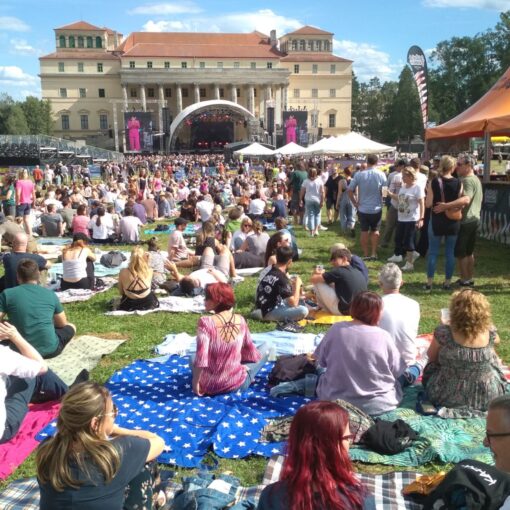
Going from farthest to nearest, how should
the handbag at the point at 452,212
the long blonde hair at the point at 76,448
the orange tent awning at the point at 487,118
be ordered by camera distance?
the orange tent awning at the point at 487,118 < the handbag at the point at 452,212 < the long blonde hair at the point at 76,448

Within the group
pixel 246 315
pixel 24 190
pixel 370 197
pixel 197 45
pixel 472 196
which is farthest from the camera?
pixel 197 45

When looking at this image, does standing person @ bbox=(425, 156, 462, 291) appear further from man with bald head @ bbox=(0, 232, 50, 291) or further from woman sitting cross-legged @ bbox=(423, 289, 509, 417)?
man with bald head @ bbox=(0, 232, 50, 291)

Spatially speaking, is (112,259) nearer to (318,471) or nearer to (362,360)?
(362,360)

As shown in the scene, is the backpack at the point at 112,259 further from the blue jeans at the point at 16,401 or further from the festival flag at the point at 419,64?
the festival flag at the point at 419,64

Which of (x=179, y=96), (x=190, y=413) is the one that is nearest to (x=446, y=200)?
(x=190, y=413)

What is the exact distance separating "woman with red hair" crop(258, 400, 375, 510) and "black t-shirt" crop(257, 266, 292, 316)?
4.47 m

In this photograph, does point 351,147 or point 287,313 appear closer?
point 287,313

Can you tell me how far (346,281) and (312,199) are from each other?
20.7ft

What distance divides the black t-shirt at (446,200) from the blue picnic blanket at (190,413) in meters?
3.43

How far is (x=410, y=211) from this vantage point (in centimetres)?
909

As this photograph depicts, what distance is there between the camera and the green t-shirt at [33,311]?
5.20m

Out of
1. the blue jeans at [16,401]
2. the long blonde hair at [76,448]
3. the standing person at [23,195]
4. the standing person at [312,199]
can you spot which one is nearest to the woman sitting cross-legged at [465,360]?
the long blonde hair at [76,448]

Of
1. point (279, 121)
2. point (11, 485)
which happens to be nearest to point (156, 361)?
point (11, 485)

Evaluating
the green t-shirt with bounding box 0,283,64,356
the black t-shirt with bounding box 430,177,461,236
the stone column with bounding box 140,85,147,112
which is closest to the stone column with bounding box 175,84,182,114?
the stone column with bounding box 140,85,147,112
